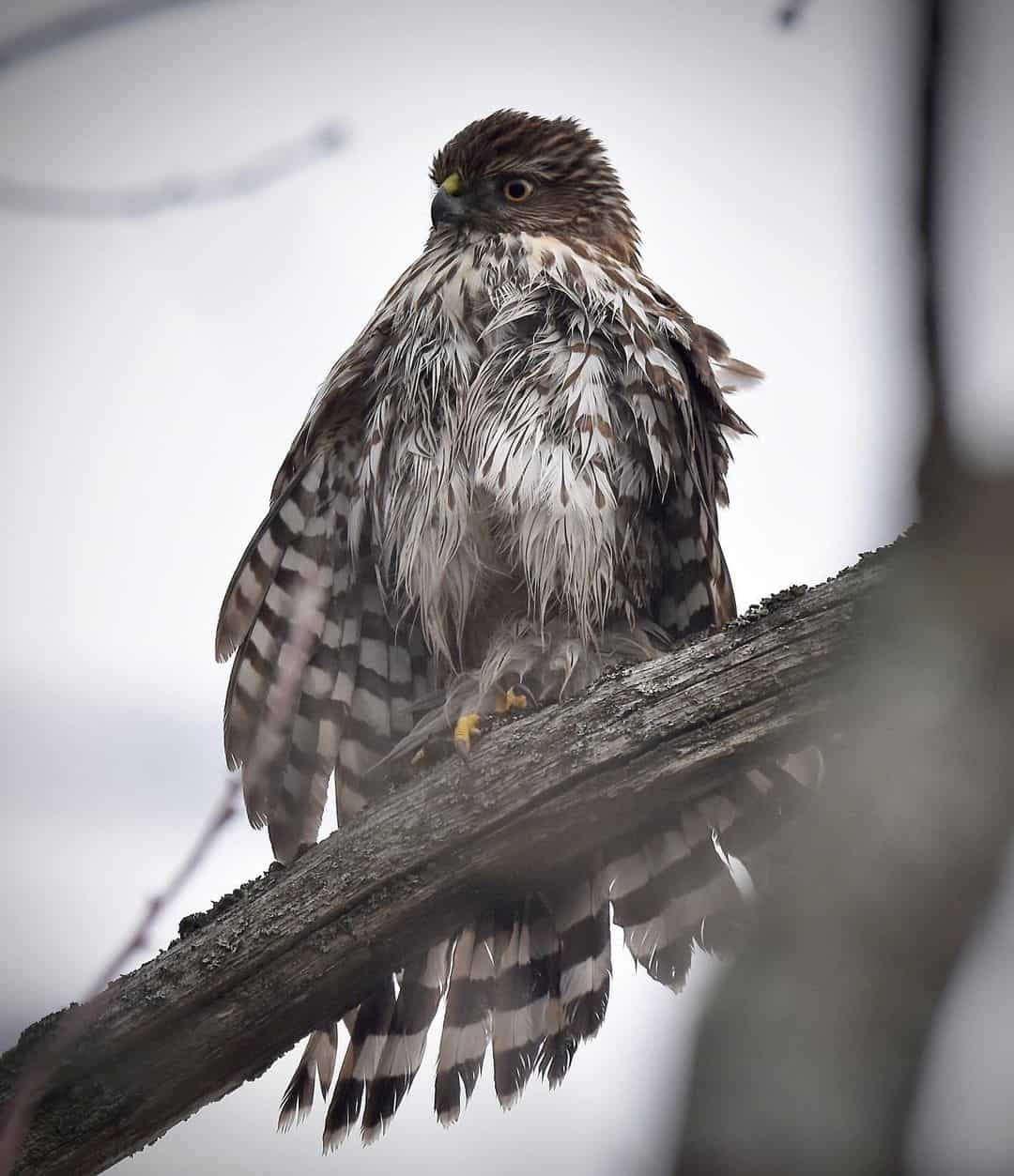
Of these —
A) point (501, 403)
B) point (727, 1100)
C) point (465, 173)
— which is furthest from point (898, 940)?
point (465, 173)

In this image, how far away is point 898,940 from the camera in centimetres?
132

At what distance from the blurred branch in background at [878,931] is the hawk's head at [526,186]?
8.71 ft

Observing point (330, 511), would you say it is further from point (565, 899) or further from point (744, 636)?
point (744, 636)

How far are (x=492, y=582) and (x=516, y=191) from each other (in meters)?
1.30

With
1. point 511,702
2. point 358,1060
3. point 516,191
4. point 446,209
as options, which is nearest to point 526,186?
point 516,191

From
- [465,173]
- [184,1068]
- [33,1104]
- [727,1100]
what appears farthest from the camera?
[465,173]

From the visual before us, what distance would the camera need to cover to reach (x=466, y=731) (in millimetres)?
2709

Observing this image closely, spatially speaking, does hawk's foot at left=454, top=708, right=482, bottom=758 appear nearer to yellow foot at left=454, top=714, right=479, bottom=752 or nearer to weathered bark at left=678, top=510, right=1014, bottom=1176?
yellow foot at left=454, top=714, right=479, bottom=752

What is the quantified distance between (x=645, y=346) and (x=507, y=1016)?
1.69 m

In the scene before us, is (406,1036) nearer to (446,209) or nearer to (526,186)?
(446,209)

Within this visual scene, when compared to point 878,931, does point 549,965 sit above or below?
above

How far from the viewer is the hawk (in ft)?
9.83

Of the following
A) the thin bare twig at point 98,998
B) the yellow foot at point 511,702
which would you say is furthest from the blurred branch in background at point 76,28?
the yellow foot at point 511,702

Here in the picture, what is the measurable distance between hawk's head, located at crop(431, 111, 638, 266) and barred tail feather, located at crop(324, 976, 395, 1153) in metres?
2.17
